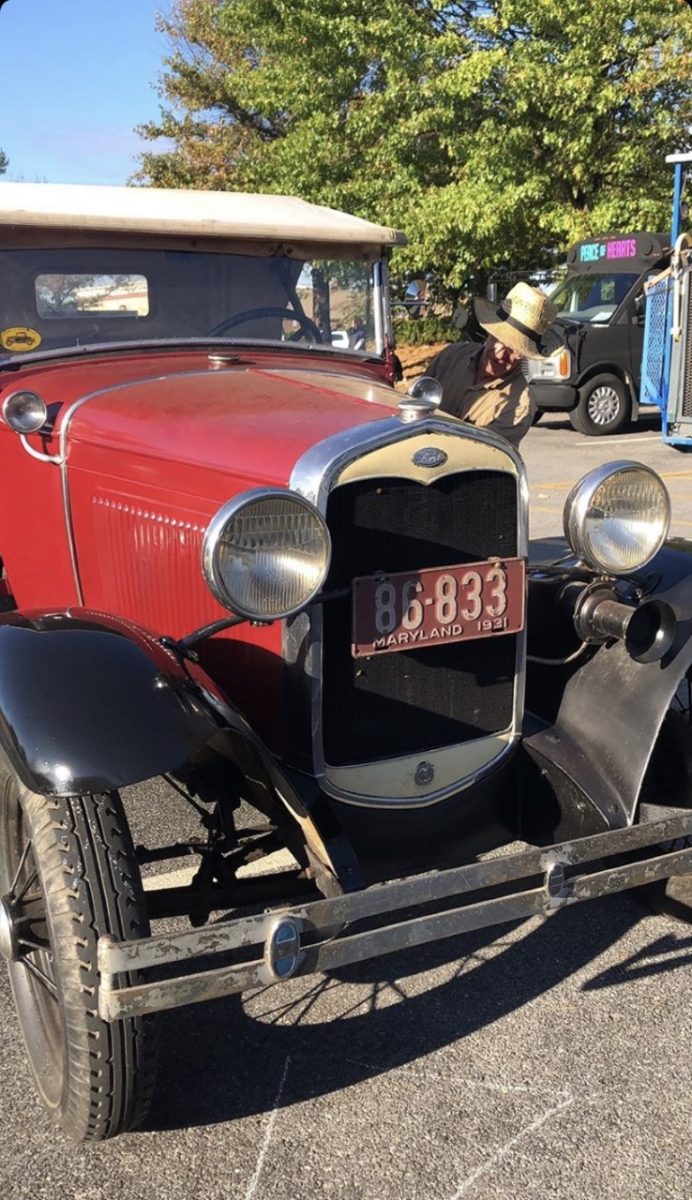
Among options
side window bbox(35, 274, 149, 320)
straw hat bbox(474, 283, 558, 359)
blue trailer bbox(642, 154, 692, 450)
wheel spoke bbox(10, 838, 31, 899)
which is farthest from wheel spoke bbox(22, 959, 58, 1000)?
blue trailer bbox(642, 154, 692, 450)

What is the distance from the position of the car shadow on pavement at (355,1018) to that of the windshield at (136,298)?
2050 mm

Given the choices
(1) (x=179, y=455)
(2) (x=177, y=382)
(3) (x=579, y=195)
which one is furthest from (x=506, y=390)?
(3) (x=579, y=195)

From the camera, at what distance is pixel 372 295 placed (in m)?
4.23

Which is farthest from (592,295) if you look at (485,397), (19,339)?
(19,339)

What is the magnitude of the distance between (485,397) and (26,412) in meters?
2.00

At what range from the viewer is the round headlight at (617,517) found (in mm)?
2660

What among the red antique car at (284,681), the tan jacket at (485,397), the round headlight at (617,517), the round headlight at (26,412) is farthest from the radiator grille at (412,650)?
the tan jacket at (485,397)

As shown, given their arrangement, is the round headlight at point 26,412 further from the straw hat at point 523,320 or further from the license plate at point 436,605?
the straw hat at point 523,320

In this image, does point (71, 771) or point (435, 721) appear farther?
point (435, 721)

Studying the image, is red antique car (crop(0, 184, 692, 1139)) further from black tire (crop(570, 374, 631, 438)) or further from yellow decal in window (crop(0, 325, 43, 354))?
black tire (crop(570, 374, 631, 438))

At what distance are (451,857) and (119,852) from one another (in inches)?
37.1

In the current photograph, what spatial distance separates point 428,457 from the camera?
2.50 metres

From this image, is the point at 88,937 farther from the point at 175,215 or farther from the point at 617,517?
the point at 175,215

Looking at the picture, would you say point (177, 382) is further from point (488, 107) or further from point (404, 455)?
point (488, 107)
